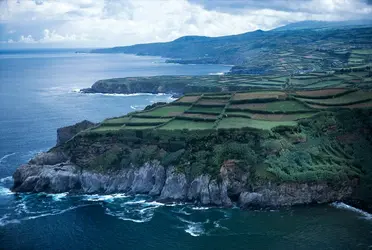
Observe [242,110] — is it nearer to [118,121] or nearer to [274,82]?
[118,121]

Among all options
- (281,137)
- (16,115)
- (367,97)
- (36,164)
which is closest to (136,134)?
(36,164)

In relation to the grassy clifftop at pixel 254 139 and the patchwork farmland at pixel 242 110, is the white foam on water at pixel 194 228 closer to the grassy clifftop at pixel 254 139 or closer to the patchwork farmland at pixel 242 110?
the grassy clifftop at pixel 254 139

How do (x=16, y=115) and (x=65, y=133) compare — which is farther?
(x=16, y=115)

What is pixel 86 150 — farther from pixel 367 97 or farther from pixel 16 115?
pixel 16 115

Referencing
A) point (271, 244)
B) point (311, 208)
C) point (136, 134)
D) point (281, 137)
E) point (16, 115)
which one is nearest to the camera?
point (271, 244)

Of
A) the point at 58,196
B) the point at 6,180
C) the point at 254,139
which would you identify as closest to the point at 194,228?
the point at 254,139

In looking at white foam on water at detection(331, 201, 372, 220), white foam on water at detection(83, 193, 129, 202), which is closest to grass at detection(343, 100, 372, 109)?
white foam on water at detection(331, 201, 372, 220)
